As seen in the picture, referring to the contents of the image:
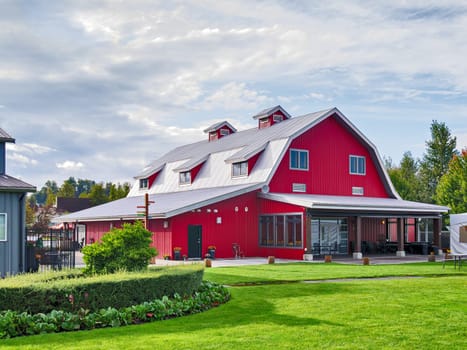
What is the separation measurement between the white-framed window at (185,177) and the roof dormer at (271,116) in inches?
230

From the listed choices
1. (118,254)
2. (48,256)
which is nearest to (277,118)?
(48,256)

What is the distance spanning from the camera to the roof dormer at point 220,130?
46.0 m

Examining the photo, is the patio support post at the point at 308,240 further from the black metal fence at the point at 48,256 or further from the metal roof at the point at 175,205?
the black metal fence at the point at 48,256

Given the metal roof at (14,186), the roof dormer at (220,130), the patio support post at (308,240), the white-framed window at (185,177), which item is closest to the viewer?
the metal roof at (14,186)

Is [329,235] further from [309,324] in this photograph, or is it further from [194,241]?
[309,324]

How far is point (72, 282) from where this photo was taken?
37.7 feet

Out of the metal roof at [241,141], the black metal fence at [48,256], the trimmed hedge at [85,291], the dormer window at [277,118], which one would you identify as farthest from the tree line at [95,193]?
the trimmed hedge at [85,291]

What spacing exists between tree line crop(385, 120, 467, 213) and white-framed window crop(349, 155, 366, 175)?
77.0ft

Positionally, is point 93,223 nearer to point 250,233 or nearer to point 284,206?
point 250,233

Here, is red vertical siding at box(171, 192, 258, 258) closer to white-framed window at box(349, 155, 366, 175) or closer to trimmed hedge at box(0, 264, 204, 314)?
white-framed window at box(349, 155, 366, 175)

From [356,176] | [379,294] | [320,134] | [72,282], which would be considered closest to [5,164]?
[72,282]

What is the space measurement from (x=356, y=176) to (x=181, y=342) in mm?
29567

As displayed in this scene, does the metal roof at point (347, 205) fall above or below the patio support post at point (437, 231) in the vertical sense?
above

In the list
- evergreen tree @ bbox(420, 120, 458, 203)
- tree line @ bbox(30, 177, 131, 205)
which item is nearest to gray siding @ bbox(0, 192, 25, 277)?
tree line @ bbox(30, 177, 131, 205)
